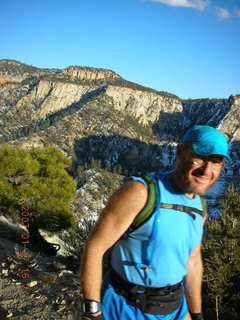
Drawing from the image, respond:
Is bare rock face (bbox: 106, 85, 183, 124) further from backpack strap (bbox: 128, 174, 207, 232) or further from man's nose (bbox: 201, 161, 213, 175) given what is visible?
backpack strap (bbox: 128, 174, 207, 232)

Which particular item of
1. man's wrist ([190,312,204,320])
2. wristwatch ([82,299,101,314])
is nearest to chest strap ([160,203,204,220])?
wristwatch ([82,299,101,314])

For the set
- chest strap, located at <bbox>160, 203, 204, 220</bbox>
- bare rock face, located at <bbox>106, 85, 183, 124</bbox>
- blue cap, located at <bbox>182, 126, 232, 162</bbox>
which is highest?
bare rock face, located at <bbox>106, 85, 183, 124</bbox>

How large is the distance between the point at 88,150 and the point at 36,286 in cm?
11146

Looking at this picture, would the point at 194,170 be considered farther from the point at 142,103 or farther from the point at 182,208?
the point at 142,103

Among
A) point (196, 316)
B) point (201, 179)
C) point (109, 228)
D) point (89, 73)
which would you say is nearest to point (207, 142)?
point (201, 179)

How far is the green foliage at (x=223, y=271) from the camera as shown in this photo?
6.57m

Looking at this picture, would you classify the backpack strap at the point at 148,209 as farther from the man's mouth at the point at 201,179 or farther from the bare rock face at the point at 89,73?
the bare rock face at the point at 89,73

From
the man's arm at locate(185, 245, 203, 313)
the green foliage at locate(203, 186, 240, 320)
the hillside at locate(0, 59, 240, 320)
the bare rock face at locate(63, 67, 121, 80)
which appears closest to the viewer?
the man's arm at locate(185, 245, 203, 313)

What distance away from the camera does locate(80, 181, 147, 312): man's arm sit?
1613mm

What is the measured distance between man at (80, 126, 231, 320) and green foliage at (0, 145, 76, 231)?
11.1 m

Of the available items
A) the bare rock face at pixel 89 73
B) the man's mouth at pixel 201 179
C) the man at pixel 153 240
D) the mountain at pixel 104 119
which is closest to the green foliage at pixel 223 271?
the man at pixel 153 240

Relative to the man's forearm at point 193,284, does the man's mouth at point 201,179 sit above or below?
above

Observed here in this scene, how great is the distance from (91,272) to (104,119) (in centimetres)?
12323

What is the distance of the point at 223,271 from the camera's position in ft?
22.2
